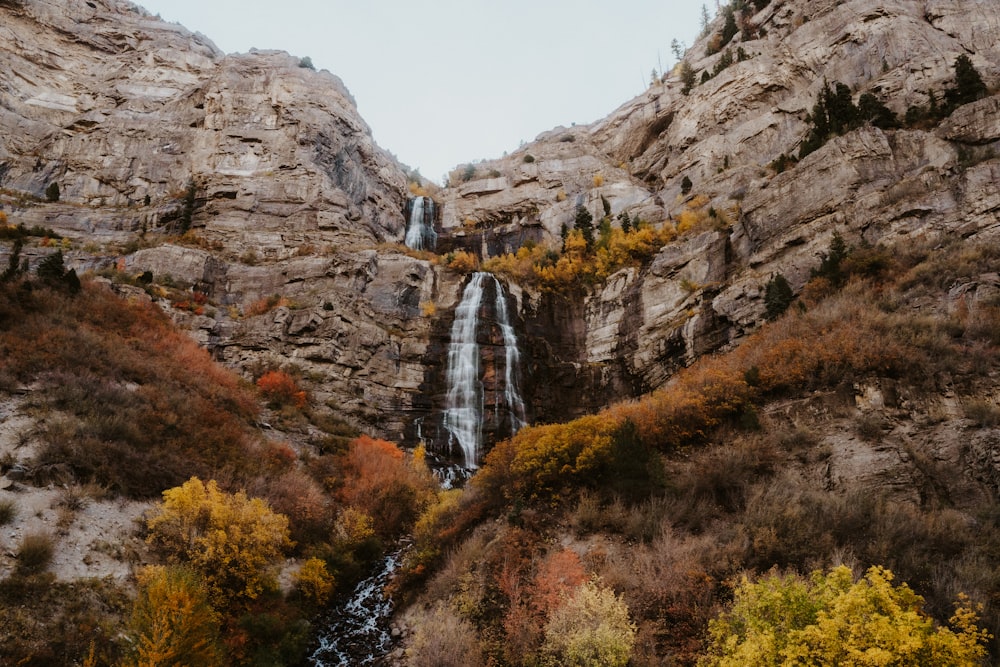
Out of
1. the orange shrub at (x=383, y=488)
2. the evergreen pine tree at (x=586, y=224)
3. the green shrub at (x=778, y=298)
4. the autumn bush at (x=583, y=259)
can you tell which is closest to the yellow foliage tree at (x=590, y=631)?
the orange shrub at (x=383, y=488)

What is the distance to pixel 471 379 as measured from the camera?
122 ft

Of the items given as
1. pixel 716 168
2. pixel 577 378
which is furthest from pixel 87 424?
pixel 716 168

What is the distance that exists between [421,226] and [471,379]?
30.5 meters

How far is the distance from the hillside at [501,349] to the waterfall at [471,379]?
224 mm

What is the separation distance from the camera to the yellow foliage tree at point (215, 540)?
1404cm

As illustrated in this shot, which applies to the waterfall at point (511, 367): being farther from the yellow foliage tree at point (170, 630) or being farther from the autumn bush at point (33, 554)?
the autumn bush at point (33, 554)

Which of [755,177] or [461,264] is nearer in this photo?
[755,177]

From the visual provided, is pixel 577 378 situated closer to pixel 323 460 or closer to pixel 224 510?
pixel 323 460

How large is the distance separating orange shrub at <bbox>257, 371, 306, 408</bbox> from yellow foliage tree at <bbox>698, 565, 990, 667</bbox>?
2678cm

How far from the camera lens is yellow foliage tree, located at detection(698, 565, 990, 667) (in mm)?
6285

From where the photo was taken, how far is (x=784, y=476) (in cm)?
1530

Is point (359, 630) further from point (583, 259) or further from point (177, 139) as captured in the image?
point (177, 139)

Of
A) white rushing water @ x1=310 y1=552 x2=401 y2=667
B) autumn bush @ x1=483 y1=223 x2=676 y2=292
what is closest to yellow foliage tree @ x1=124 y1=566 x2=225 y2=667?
white rushing water @ x1=310 y1=552 x2=401 y2=667

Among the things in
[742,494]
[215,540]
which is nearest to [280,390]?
[215,540]
